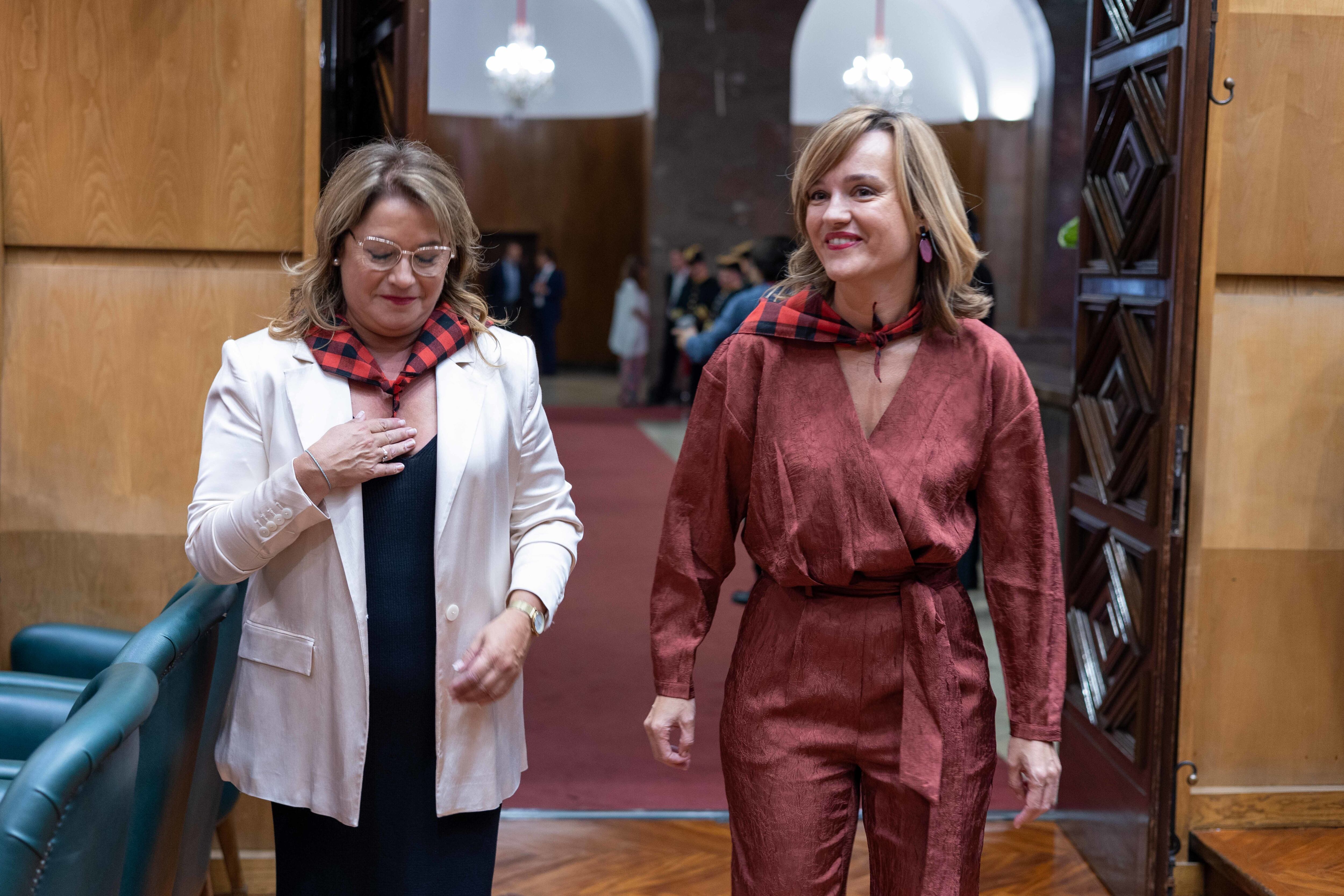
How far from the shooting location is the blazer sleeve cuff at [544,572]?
2.07m

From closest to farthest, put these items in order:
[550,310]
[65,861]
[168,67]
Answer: [65,861]
[168,67]
[550,310]

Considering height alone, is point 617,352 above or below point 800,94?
below

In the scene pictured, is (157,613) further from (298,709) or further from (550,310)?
(550,310)

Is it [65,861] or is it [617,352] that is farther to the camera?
[617,352]

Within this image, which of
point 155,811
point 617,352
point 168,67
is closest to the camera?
point 155,811

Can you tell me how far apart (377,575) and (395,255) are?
0.50 metres

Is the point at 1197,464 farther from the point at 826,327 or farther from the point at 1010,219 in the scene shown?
the point at 1010,219

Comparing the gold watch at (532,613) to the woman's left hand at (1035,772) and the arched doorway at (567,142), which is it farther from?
the arched doorway at (567,142)

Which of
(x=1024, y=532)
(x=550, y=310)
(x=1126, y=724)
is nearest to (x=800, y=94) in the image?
(x=550, y=310)

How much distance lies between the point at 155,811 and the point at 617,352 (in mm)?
13325

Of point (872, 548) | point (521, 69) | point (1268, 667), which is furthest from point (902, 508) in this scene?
point (521, 69)

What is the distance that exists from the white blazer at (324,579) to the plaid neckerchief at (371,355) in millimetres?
18

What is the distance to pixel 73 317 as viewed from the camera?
3.29 m

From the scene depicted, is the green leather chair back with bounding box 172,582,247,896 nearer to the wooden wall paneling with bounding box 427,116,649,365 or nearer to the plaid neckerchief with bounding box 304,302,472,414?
the plaid neckerchief with bounding box 304,302,472,414
